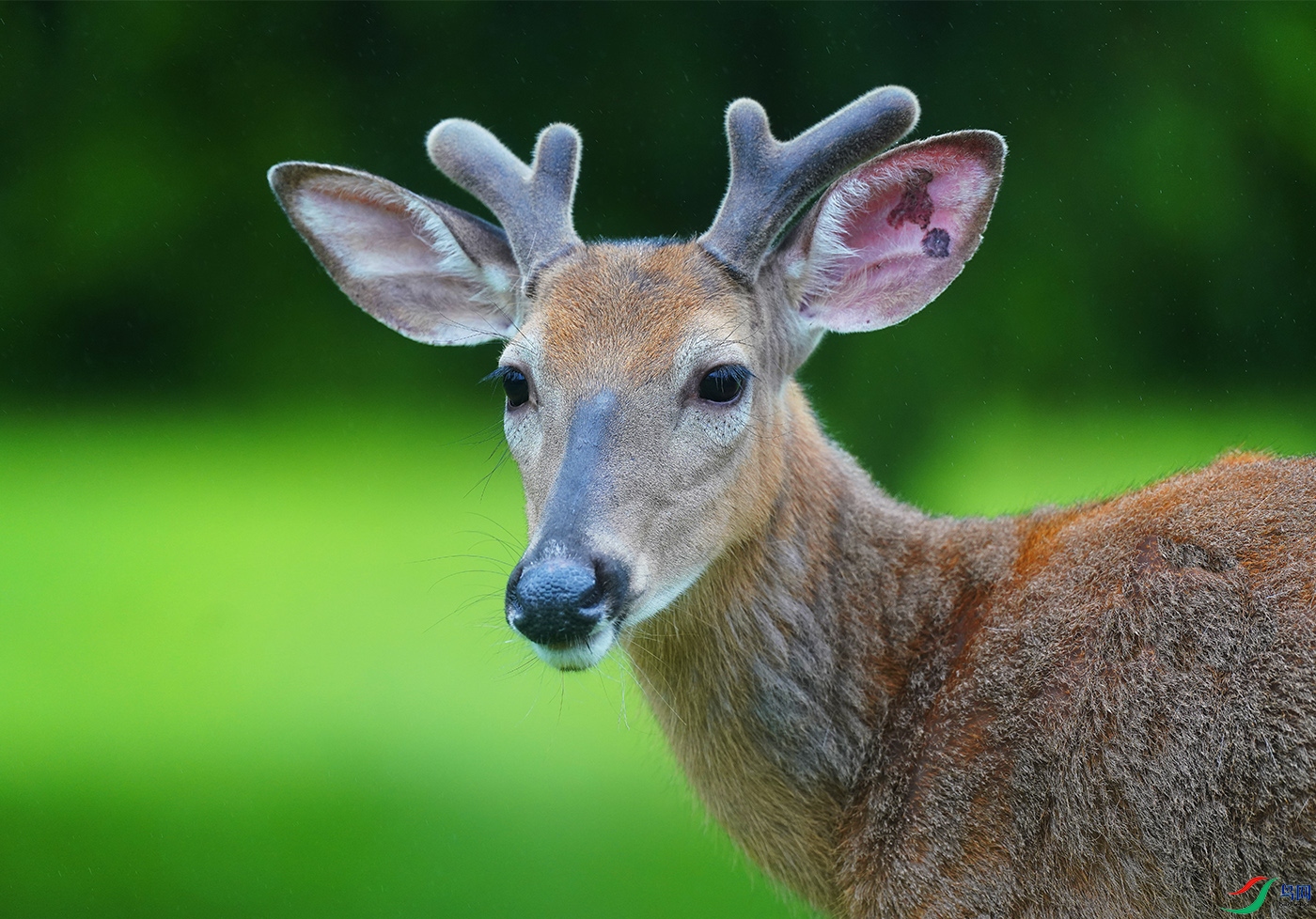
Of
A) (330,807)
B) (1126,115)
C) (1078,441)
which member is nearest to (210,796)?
(330,807)

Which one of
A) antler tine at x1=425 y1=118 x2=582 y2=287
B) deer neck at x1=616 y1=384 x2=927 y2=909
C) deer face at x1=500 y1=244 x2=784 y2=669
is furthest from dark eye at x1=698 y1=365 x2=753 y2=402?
antler tine at x1=425 y1=118 x2=582 y2=287

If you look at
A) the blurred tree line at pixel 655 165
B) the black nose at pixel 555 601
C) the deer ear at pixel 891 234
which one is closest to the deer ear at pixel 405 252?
the deer ear at pixel 891 234

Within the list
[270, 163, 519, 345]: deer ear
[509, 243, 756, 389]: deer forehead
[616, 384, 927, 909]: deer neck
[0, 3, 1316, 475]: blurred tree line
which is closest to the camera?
[509, 243, 756, 389]: deer forehead

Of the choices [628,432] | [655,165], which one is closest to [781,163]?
[628,432]

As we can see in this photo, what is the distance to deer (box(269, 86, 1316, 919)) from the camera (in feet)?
7.30

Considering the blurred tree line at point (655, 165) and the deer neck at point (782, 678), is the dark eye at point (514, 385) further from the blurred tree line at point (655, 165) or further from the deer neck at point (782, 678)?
the blurred tree line at point (655, 165)

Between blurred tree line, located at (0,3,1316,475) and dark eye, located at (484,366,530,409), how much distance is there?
4171mm

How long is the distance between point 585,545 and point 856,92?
17.3 ft

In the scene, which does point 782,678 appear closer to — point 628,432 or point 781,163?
point 628,432

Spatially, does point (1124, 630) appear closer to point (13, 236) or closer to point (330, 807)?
point (330, 807)

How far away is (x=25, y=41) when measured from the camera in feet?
24.1

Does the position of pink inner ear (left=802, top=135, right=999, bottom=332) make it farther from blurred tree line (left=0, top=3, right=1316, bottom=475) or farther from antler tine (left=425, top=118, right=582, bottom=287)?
blurred tree line (left=0, top=3, right=1316, bottom=475)

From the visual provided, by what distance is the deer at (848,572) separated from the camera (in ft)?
7.30

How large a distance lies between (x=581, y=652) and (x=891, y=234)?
1209 mm
